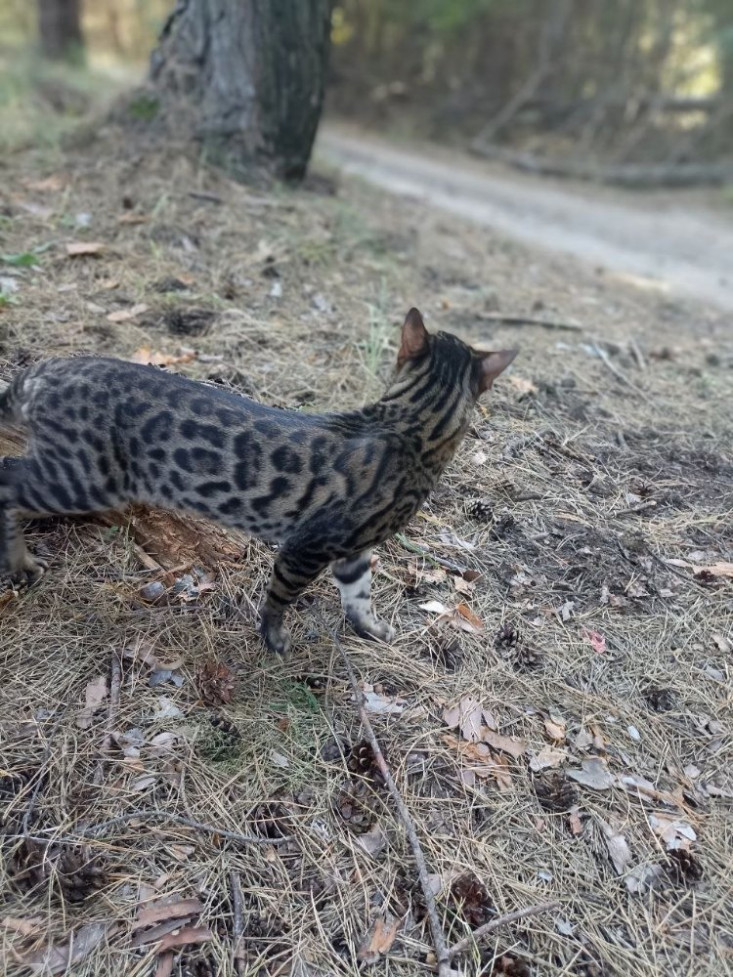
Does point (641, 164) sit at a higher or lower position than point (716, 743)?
higher

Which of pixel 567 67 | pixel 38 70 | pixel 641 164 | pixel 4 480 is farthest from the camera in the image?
pixel 567 67

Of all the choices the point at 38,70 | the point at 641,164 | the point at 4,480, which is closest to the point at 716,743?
the point at 4,480

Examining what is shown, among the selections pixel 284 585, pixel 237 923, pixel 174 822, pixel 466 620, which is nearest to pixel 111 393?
pixel 284 585

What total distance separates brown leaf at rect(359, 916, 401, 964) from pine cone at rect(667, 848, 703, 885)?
1.14m

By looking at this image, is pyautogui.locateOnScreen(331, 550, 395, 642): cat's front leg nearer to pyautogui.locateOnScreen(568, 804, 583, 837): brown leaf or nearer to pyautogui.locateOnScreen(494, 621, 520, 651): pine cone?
pyautogui.locateOnScreen(494, 621, 520, 651): pine cone

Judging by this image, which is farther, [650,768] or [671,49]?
[671,49]

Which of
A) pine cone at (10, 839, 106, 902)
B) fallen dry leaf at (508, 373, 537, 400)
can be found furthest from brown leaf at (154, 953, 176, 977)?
fallen dry leaf at (508, 373, 537, 400)

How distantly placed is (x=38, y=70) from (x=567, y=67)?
473 inches

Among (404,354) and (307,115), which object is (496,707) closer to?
(404,354)

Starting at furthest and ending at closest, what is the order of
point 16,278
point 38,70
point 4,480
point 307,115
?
point 38,70
point 307,115
point 16,278
point 4,480

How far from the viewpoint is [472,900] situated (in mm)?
2688

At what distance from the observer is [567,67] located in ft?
57.8

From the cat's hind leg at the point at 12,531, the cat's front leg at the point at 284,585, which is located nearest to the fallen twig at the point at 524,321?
the cat's front leg at the point at 284,585

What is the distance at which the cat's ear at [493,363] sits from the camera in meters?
3.28
